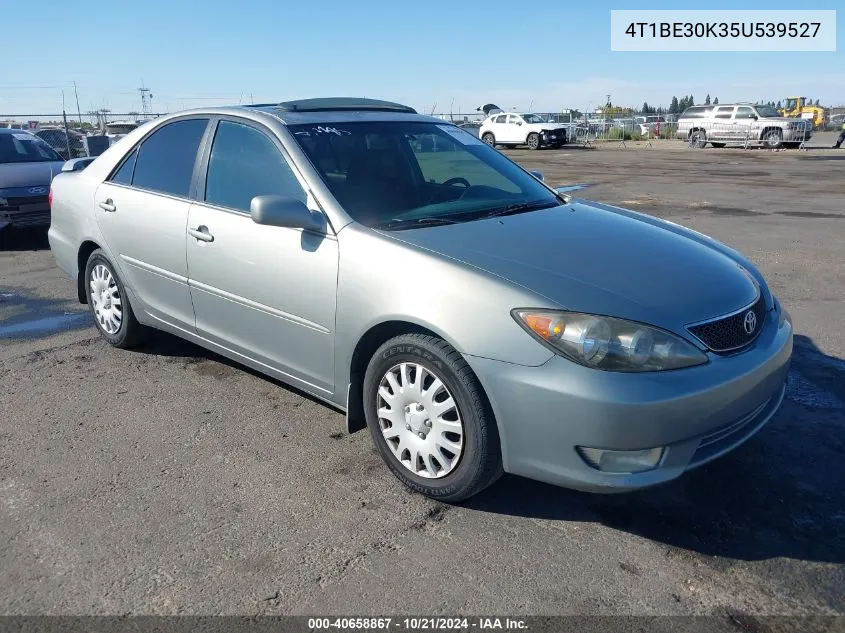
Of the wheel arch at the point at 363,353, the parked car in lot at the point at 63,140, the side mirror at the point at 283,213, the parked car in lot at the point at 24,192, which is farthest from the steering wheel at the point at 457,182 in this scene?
the parked car in lot at the point at 63,140

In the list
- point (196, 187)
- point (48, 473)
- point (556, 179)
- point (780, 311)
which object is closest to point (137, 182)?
point (196, 187)

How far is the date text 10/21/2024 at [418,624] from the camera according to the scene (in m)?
2.45

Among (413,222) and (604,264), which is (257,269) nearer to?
(413,222)

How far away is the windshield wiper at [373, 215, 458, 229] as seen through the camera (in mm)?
3436

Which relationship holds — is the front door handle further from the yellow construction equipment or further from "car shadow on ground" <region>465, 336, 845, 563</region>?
the yellow construction equipment

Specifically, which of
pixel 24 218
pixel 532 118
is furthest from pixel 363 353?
pixel 532 118

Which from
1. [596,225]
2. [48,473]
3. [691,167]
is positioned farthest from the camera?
[691,167]

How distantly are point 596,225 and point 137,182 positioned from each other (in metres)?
2.90

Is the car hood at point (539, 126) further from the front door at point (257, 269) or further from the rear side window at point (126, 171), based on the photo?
the front door at point (257, 269)

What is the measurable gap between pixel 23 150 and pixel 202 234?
8.11m

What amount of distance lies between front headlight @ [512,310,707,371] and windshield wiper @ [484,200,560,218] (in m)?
1.11

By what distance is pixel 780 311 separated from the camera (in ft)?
11.6

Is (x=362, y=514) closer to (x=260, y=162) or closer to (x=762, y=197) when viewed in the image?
(x=260, y=162)

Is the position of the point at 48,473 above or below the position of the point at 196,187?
below
